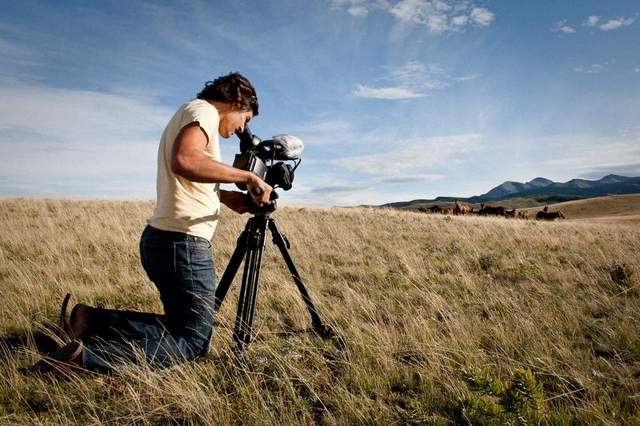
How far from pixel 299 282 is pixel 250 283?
1.39 ft

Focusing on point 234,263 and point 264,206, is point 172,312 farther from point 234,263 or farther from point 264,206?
point 264,206

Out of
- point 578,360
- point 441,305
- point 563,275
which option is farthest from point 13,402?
point 563,275

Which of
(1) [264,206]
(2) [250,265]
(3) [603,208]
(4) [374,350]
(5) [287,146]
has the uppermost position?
(5) [287,146]

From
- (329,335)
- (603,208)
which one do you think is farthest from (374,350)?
(603,208)

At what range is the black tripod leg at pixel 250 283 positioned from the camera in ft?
9.01

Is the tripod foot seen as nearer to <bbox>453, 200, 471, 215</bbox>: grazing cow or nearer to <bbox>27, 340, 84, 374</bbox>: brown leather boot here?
<bbox>27, 340, 84, 374</bbox>: brown leather boot

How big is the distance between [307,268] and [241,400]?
13.3 ft

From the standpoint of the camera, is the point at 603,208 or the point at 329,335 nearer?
the point at 329,335

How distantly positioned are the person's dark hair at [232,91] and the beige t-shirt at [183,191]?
0.52 ft

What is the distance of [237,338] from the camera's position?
272 centimetres

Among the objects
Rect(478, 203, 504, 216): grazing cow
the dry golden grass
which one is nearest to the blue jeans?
Rect(478, 203, 504, 216): grazing cow

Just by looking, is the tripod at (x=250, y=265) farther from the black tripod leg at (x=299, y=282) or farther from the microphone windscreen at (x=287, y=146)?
the microphone windscreen at (x=287, y=146)

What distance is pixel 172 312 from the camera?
2.56m

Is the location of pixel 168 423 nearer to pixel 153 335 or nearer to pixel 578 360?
pixel 153 335
